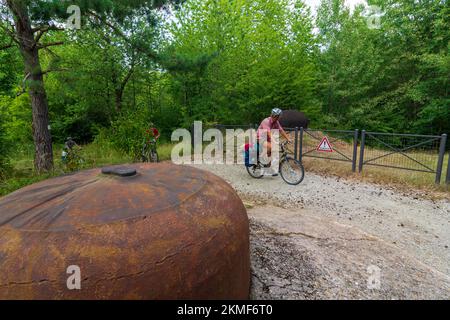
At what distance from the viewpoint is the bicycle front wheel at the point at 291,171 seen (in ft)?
21.3

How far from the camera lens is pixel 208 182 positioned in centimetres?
222

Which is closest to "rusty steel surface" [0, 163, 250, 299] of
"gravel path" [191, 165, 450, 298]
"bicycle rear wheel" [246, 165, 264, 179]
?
"gravel path" [191, 165, 450, 298]

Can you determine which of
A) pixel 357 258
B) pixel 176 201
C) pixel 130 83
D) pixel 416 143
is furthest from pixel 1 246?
pixel 130 83

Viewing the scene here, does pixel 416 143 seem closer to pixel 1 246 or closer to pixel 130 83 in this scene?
pixel 1 246

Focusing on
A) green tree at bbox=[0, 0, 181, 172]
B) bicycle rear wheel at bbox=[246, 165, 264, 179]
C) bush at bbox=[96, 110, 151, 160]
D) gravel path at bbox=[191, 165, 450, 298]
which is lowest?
gravel path at bbox=[191, 165, 450, 298]

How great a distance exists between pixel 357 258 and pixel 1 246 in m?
3.44

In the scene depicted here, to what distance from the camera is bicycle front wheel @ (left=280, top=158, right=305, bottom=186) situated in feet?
21.3

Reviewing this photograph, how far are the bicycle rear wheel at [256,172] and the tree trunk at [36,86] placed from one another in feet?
18.8

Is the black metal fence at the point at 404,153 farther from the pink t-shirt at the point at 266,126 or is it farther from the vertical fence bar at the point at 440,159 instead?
the pink t-shirt at the point at 266,126

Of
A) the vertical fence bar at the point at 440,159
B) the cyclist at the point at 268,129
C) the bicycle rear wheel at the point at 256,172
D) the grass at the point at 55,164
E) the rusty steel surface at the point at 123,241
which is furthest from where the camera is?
the bicycle rear wheel at the point at 256,172

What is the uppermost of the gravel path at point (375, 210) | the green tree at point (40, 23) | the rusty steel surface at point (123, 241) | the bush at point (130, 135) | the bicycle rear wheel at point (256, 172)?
the green tree at point (40, 23)

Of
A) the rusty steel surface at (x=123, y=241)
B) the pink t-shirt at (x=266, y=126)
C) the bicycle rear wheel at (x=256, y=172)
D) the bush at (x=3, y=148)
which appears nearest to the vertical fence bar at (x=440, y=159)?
the pink t-shirt at (x=266, y=126)

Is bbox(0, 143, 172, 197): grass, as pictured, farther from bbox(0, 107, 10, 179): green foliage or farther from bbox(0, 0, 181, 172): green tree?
bbox(0, 0, 181, 172): green tree

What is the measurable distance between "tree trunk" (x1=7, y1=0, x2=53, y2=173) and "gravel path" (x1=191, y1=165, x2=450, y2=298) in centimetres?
562
